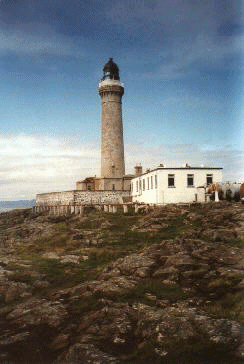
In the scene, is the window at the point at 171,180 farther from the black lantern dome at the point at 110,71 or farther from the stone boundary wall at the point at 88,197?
the black lantern dome at the point at 110,71

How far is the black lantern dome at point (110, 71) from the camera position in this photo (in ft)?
200

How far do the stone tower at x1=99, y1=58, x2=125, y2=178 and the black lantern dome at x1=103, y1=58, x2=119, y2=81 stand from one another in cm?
91

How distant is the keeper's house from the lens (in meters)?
40.2

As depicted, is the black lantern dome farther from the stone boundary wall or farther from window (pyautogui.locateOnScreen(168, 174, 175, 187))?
window (pyautogui.locateOnScreen(168, 174, 175, 187))

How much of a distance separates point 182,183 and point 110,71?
30.1 m

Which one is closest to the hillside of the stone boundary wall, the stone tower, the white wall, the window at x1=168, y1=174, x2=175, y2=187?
the white wall

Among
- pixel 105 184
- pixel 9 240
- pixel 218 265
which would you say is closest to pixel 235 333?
pixel 218 265

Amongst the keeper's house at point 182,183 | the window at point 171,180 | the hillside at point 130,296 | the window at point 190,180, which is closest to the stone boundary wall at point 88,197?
the keeper's house at point 182,183

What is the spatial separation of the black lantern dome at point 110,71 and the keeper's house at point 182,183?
86.0 ft

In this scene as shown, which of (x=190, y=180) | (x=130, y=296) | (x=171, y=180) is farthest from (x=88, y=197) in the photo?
(x=130, y=296)

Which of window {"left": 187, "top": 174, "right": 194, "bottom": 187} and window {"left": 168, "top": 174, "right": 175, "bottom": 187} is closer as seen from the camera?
window {"left": 168, "top": 174, "right": 175, "bottom": 187}

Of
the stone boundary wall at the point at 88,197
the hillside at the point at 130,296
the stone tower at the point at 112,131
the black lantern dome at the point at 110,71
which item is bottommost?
the hillside at the point at 130,296

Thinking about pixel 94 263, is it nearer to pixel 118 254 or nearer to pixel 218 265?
pixel 118 254

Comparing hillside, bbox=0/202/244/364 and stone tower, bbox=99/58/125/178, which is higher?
stone tower, bbox=99/58/125/178
